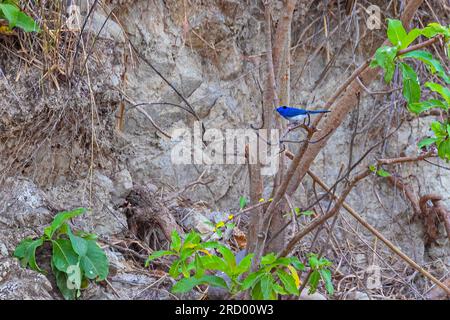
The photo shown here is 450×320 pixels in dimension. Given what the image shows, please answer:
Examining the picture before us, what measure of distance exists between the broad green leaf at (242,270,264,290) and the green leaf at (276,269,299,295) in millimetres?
74

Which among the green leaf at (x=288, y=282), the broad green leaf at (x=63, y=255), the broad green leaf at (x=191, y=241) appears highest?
the broad green leaf at (x=191, y=241)

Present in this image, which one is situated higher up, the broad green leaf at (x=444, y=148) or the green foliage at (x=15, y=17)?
the green foliage at (x=15, y=17)

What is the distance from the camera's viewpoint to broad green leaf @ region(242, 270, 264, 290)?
2.03 metres

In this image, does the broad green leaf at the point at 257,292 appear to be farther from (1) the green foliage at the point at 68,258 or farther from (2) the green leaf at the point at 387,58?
(2) the green leaf at the point at 387,58

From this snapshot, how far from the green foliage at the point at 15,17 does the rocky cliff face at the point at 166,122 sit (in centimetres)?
12

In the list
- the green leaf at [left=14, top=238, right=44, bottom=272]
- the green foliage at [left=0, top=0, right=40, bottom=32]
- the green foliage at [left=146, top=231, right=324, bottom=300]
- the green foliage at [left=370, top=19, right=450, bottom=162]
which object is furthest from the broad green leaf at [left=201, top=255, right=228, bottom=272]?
the green foliage at [left=0, top=0, right=40, bottom=32]

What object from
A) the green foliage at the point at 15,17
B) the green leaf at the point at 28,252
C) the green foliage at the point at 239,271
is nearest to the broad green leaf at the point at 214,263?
the green foliage at the point at 239,271

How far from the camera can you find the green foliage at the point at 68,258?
7.52ft

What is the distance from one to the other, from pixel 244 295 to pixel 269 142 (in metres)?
0.61

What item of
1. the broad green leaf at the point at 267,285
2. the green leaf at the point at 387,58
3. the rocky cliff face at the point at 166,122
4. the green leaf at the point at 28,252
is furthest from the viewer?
the rocky cliff face at the point at 166,122

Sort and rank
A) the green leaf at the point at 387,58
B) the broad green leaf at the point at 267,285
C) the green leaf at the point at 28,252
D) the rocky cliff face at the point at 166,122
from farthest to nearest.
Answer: the rocky cliff face at the point at 166,122 → the green leaf at the point at 28,252 → the broad green leaf at the point at 267,285 → the green leaf at the point at 387,58

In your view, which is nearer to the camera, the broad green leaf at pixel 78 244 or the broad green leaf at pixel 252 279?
the broad green leaf at pixel 252 279

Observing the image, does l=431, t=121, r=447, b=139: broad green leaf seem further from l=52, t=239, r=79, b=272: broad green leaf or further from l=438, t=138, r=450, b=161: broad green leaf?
l=52, t=239, r=79, b=272: broad green leaf
